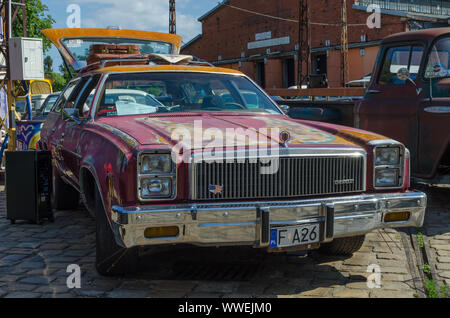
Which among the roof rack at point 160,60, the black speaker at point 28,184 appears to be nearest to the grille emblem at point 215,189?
the roof rack at point 160,60

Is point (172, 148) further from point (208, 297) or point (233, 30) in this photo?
point (233, 30)

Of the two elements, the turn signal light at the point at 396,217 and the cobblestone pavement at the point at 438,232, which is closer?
the turn signal light at the point at 396,217

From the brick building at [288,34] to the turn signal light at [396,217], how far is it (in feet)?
84.3

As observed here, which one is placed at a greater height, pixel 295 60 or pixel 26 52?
pixel 295 60

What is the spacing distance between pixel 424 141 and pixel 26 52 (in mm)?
6551

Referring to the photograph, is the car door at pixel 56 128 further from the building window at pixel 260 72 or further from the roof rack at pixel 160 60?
the building window at pixel 260 72

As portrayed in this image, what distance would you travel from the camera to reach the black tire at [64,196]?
6.60 m

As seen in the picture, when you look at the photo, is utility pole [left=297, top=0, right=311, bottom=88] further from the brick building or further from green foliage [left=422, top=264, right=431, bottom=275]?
green foliage [left=422, top=264, right=431, bottom=275]

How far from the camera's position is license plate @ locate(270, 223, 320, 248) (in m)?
3.56

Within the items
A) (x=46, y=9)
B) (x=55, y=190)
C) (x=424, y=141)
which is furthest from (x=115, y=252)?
(x=46, y=9)

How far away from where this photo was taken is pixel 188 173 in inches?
138

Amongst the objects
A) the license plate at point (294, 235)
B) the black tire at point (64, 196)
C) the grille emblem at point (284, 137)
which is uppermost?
the grille emblem at point (284, 137)

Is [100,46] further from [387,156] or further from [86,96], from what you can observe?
[387,156]

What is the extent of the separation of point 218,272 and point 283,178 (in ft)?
3.38
